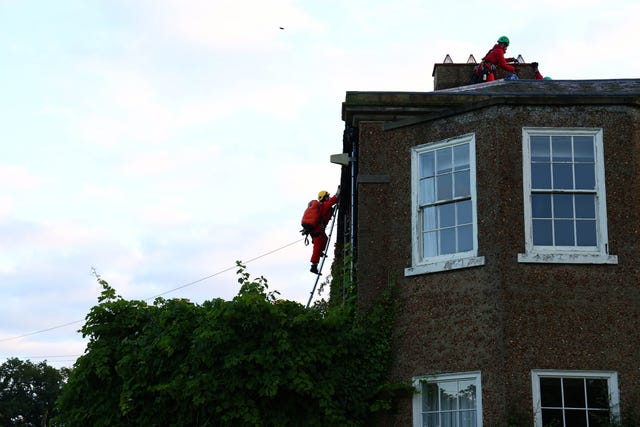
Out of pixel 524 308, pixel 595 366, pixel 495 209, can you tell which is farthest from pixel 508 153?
pixel 595 366

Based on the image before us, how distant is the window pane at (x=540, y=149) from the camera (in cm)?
1378

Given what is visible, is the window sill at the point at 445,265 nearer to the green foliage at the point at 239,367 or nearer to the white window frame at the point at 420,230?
the white window frame at the point at 420,230

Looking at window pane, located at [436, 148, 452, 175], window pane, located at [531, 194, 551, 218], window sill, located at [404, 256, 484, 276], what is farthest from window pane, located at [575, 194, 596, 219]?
window pane, located at [436, 148, 452, 175]

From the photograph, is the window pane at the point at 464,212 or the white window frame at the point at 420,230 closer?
the white window frame at the point at 420,230

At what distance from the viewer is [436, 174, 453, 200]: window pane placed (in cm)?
1412

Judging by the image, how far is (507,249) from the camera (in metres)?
13.2

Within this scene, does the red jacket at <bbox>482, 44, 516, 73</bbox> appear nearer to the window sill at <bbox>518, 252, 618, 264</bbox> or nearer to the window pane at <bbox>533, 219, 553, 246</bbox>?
the window pane at <bbox>533, 219, 553, 246</bbox>

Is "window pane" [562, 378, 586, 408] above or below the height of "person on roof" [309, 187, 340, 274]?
below

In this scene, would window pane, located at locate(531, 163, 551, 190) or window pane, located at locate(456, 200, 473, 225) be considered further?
window pane, located at locate(456, 200, 473, 225)

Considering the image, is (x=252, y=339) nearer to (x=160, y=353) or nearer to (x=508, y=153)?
(x=160, y=353)

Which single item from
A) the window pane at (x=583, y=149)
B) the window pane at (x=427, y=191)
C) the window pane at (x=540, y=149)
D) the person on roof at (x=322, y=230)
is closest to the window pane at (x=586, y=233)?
the window pane at (x=583, y=149)

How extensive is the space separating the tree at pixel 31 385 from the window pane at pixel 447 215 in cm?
8400

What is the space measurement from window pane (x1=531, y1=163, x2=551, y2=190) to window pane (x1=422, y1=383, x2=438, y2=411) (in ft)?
10.8

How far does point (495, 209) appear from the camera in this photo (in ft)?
44.0
